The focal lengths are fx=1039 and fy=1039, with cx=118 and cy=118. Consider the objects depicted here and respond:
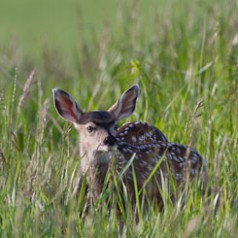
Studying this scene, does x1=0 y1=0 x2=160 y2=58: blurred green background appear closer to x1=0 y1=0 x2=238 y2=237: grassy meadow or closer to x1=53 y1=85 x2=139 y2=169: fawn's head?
x1=0 y1=0 x2=238 y2=237: grassy meadow

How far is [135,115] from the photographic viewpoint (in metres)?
7.97

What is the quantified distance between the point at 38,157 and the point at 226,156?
1323mm

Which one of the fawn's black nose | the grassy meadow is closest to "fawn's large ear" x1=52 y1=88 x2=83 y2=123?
the grassy meadow

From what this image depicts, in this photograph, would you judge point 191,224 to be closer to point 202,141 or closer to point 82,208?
point 82,208

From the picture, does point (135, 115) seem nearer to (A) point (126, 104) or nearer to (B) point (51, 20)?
(A) point (126, 104)

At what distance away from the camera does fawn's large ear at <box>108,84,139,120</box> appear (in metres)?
7.30

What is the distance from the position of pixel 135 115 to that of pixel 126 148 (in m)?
1.04

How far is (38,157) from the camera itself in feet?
19.5

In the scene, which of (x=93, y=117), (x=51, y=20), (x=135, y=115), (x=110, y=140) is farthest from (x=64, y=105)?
(x=51, y=20)

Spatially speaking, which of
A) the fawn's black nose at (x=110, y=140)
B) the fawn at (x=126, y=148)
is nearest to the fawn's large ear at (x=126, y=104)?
the fawn at (x=126, y=148)

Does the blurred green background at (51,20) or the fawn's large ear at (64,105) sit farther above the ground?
the blurred green background at (51,20)

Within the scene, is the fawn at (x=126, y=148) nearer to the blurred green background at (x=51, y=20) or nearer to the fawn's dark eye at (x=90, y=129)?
the fawn's dark eye at (x=90, y=129)

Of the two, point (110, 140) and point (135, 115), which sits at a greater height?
point (135, 115)

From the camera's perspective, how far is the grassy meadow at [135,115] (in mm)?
5207
